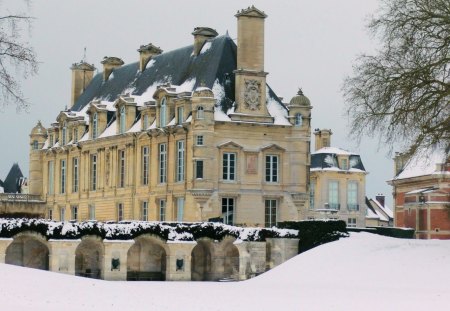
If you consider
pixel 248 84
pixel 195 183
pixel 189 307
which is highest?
pixel 248 84

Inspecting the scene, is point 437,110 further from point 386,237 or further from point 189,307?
point 189,307

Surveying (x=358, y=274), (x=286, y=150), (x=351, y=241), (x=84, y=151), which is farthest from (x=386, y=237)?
(x=84, y=151)

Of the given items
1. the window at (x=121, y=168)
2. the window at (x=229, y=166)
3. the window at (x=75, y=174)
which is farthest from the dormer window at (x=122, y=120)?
the window at (x=229, y=166)

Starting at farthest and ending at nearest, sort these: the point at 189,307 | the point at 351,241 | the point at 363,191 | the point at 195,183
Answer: the point at 363,191, the point at 195,183, the point at 351,241, the point at 189,307

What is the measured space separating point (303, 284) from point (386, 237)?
7270 millimetres

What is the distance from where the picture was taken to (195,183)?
55250mm

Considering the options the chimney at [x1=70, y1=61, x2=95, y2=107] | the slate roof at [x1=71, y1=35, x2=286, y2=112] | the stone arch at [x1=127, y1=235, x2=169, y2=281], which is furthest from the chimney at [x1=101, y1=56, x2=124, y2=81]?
the stone arch at [x1=127, y1=235, x2=169, y2=281]

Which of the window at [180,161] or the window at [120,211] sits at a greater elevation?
the window at [180,161]

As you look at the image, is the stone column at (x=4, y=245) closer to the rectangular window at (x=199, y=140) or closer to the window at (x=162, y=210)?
the rectangular window at (x=199, y=140)

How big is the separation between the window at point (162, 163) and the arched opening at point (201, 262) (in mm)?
7509

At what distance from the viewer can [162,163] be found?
58969mm

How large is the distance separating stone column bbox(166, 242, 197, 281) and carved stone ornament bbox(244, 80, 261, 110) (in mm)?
10352

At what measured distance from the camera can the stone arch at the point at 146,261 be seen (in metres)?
50.7

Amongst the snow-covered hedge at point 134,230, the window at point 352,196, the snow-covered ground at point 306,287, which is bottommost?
the snow-covered ground at point 306,287
